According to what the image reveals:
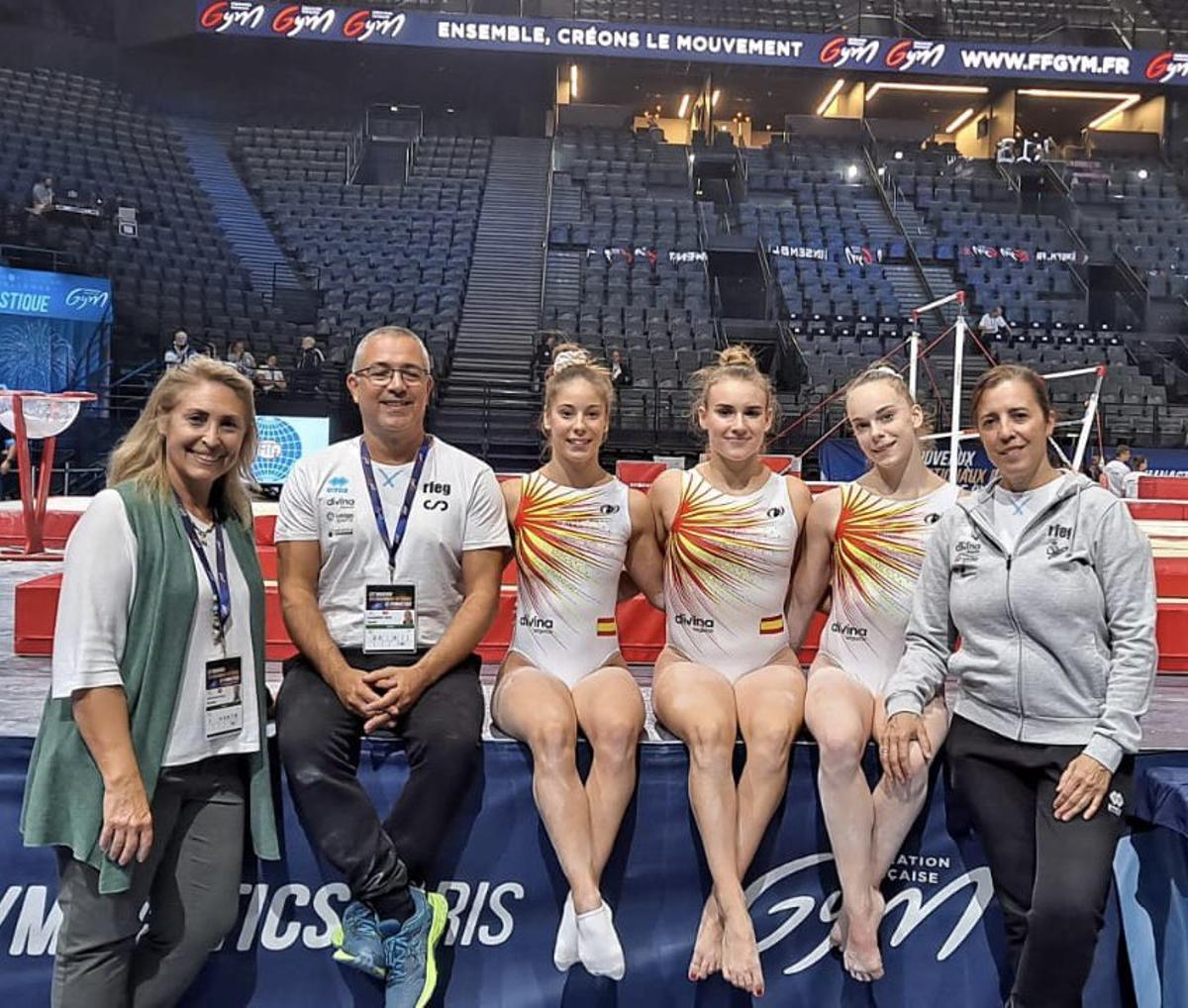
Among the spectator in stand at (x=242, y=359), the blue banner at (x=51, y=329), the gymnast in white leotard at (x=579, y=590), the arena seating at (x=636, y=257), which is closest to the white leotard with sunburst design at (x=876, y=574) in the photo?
the gymnast in white leotard at (x=579, y=590)

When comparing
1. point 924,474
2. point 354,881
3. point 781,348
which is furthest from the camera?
point 781,348

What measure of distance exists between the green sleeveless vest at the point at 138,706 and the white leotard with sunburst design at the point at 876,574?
4.77 feet

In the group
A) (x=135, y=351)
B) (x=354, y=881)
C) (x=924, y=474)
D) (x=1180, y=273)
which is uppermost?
(x=1180, y=273)

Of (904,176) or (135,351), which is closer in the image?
(135,351)

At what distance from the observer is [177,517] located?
1.82 m

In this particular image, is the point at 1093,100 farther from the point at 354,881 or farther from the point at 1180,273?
the point at 354,881

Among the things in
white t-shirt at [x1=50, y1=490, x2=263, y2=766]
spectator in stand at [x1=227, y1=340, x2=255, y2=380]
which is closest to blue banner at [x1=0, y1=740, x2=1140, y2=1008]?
white t-shirt at [x1=50, y1=490, x2=263, y2=766]

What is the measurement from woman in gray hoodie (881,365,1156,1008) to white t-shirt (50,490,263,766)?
1.37 meters

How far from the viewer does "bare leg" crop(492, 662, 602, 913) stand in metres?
1.92

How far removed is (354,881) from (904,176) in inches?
772

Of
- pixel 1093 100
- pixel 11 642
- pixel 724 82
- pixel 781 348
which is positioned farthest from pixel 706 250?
pixel 11 642

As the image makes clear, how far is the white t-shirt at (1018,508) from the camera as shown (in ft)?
6.35

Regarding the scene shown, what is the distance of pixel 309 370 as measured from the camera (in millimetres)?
11539

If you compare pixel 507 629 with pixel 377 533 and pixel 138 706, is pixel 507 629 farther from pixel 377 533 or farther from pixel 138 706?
pixel 138 706
